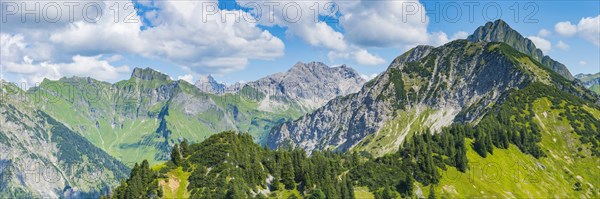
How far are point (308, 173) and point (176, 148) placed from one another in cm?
5003

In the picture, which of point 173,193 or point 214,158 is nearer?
point 173,193

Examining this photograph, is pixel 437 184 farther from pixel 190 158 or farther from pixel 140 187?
pixel 140 187

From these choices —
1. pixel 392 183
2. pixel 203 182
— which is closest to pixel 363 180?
pixel 392 183

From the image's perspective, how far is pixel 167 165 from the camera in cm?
17862

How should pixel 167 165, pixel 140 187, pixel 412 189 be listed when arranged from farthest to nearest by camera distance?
pixel 412 189 < pixel 167 165 < pixel 140 187

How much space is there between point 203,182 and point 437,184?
93248 mm

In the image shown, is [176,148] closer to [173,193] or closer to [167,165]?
[167,165]

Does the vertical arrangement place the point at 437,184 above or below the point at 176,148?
below

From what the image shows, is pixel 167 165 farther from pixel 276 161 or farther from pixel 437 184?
pixel 437 184

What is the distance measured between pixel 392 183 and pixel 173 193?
85.8 meters

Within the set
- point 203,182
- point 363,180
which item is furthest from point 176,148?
point 363,180

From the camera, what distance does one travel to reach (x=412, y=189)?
19238cm

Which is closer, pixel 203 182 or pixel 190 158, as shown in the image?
pixel 203 182

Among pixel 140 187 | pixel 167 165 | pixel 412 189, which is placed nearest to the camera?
pixel 140 187
